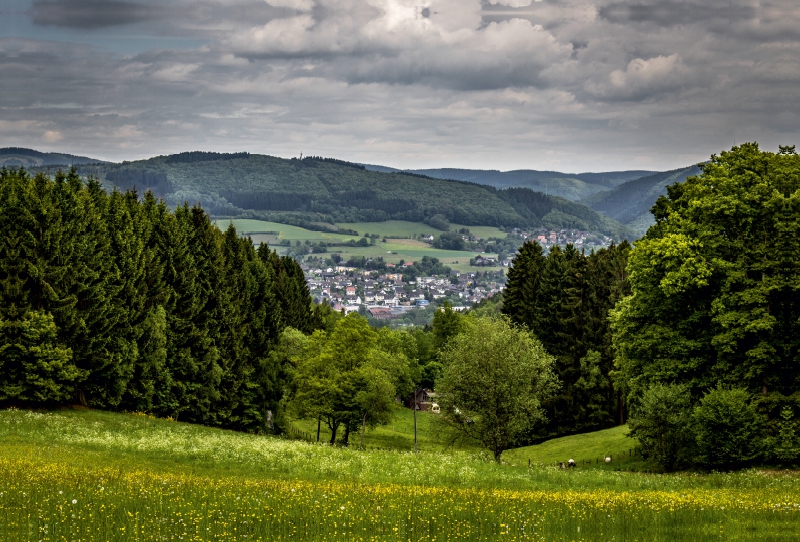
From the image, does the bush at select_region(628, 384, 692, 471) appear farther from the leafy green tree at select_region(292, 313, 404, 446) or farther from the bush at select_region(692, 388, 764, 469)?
the leafy green tree at select_region(292, 313, 404, 446)

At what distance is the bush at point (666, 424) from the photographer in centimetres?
3950

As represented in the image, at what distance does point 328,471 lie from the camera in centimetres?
2786

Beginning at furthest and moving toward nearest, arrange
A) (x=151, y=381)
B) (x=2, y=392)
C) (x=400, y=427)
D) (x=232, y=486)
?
(x=400, y=427), (x=151, y=381), (x=2, y=392), (x=232, y=486)

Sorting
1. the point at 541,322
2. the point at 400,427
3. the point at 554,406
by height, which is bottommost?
the point at 400,427

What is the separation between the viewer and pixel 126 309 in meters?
47.7

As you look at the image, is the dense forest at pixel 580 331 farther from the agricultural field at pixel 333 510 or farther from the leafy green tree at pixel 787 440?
the agricultural field at pixel 333 510

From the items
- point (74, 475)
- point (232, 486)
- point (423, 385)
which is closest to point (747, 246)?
point (232, 486)

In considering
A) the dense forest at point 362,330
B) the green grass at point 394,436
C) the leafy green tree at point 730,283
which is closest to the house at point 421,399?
the green grass at point 394,436

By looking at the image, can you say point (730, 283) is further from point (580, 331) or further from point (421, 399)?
point (421, 399)

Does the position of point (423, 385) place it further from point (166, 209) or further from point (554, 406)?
point (166, 209)

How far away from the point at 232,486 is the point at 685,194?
3371 centimetres

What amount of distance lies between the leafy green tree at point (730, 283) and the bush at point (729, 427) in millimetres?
1411

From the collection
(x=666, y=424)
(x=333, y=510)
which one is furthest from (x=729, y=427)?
(x=333, y=510)

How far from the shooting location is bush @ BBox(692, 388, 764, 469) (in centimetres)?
3578
